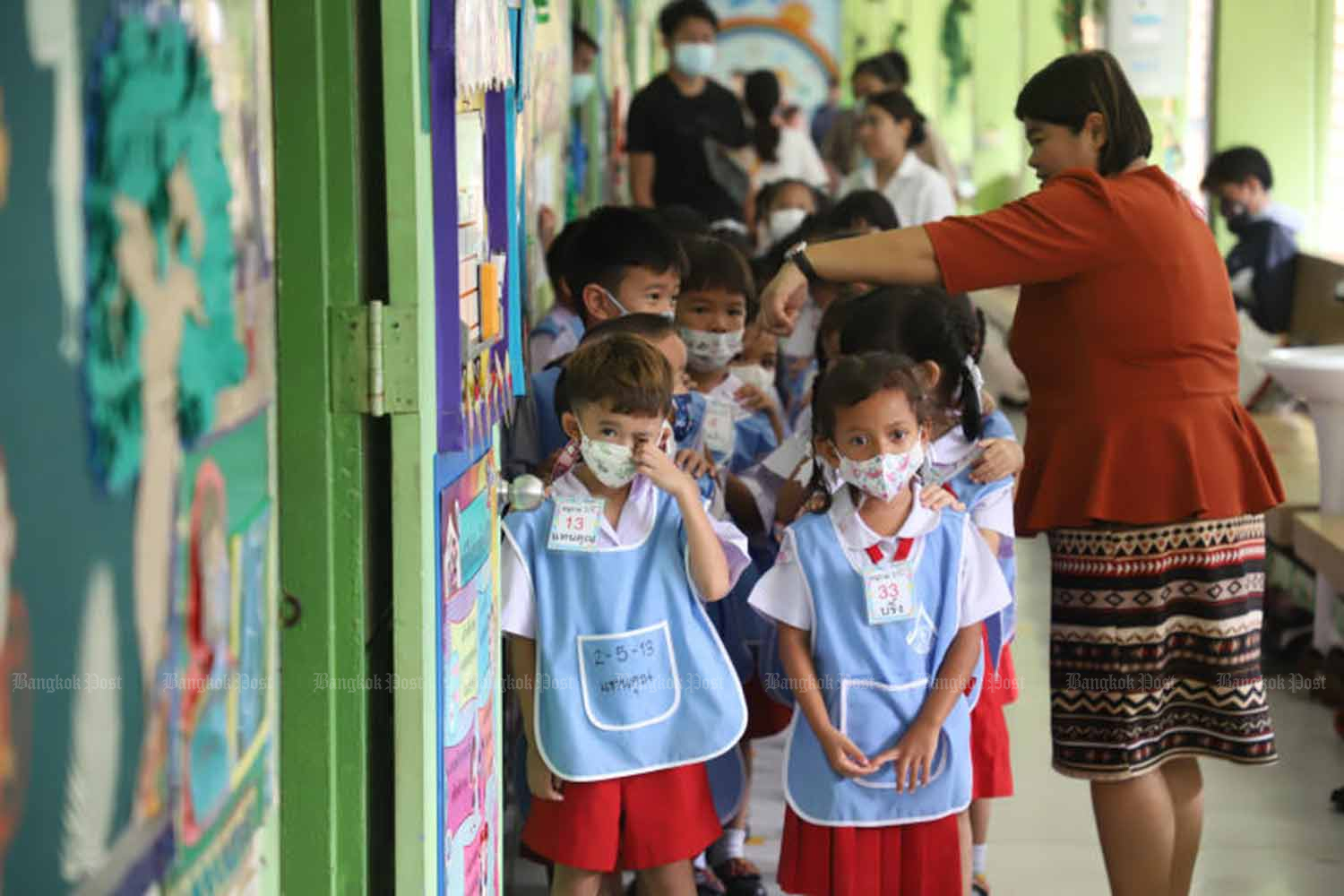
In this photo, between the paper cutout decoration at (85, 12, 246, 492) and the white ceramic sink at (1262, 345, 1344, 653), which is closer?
the paper cutout decoration at (85, 12, 246, 492)

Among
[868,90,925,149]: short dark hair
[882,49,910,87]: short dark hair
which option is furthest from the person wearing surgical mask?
[868,90,925,149]: short dark hair

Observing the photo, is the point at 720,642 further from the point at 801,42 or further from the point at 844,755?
the point at 801,42

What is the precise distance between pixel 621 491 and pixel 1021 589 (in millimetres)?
4413

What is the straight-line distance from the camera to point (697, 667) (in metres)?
3.00

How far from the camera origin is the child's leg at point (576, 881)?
3.03 metres

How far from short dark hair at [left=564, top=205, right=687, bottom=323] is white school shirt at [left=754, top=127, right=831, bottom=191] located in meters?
4.94

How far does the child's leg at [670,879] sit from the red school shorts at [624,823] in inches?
1.1

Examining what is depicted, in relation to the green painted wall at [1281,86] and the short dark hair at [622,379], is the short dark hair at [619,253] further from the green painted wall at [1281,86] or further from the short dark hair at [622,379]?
the green painted wall at [1281,86]

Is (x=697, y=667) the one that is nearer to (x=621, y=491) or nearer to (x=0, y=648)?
(x=621, y=491)

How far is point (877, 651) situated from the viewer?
9.85ft

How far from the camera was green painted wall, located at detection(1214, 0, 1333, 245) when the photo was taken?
11.2 m

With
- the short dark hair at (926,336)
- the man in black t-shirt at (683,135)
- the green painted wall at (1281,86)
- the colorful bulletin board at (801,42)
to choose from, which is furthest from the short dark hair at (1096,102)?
the colorful bulletin board at (801,42)

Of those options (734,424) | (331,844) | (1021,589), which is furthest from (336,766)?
(1021,589)

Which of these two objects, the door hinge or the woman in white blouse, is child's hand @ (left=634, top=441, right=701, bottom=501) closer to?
the door hinge
